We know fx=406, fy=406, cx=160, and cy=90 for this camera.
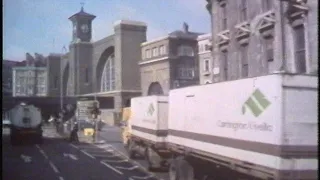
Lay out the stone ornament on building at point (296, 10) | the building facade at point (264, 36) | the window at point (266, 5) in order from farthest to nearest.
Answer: the window at point (266, 5), the stone ornament on building at point (296, 10), the building facade at point (264, 36)

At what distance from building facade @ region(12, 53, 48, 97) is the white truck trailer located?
71.8 metres

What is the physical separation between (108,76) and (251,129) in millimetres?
70870

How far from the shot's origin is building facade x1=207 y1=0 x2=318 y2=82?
17.4 metres

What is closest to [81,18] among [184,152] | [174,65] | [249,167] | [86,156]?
[174,65]

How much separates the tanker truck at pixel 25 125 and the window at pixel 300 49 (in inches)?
975

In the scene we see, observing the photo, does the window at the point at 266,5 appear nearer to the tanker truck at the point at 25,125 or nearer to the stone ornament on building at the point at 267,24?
the stone ornament on building at the point at 267,24

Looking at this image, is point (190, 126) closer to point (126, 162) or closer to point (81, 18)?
point (126, 162)

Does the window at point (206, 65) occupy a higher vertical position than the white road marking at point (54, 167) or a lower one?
higher

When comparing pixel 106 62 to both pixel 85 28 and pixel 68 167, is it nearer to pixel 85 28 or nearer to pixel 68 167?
pixel 85 28

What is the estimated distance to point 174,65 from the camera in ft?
193

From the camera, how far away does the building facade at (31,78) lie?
82400 millimetres

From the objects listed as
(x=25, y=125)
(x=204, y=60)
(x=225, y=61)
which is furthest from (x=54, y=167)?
(x=204, y=60)

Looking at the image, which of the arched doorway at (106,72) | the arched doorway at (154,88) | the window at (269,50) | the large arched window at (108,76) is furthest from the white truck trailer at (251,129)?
the arched doorway at (106,72)

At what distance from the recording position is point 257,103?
9.27 meters
